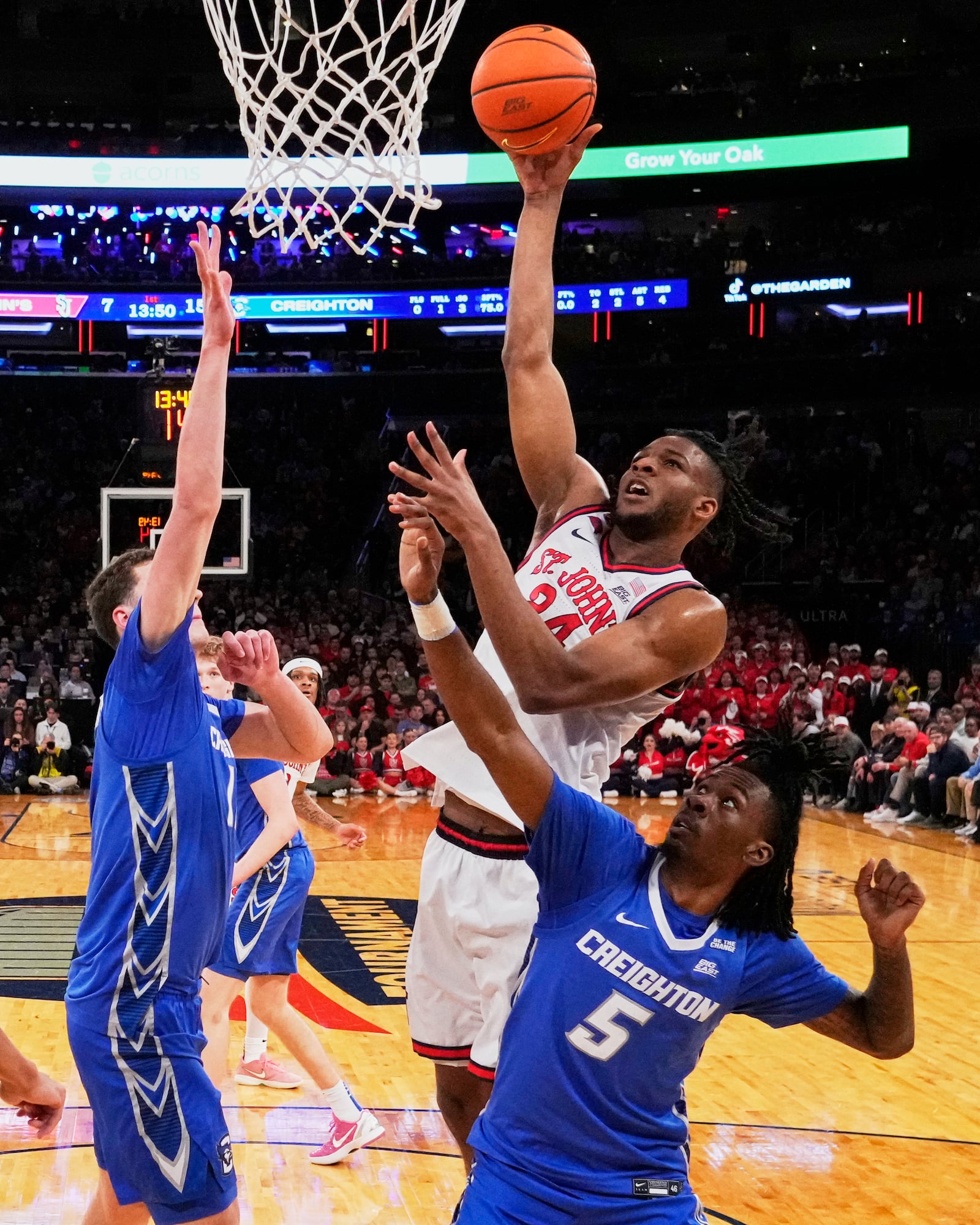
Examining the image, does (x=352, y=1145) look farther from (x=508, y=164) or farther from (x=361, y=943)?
(x=508, y=164)

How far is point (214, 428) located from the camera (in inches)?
107

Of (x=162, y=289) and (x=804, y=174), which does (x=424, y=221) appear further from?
(x=804, y=174)

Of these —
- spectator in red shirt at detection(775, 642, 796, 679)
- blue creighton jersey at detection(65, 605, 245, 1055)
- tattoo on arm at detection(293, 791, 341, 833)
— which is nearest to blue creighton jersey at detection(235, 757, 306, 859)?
tattoo on arm at detection(293, 791, 341, 833)

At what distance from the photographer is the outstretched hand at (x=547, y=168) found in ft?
10.9

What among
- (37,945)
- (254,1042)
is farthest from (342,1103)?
(37,945)

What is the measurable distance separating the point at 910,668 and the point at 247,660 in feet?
55.9

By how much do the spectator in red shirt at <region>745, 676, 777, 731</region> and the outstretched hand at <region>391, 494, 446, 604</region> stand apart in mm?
13421

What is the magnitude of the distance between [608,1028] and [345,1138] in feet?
9.04

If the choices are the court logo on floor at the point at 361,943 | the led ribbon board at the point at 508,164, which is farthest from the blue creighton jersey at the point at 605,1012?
the led ribbon board at the point at 508,164

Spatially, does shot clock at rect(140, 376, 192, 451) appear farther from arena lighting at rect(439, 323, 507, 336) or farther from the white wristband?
the white wristband

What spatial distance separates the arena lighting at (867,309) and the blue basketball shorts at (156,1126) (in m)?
21.2

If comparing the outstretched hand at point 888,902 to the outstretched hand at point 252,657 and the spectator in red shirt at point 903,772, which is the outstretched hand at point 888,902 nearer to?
the outstretched hand at point 252,657

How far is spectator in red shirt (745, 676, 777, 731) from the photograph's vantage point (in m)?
15.8

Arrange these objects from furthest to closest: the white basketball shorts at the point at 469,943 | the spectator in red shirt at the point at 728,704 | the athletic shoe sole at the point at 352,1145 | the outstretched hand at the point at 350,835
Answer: the spectator in red shirt at the point at 728,704
the outstretched hand at the point at 350,835
the athletic shoe sole at the point at 352,1145
the white basketball shorts at the point at 469,943
